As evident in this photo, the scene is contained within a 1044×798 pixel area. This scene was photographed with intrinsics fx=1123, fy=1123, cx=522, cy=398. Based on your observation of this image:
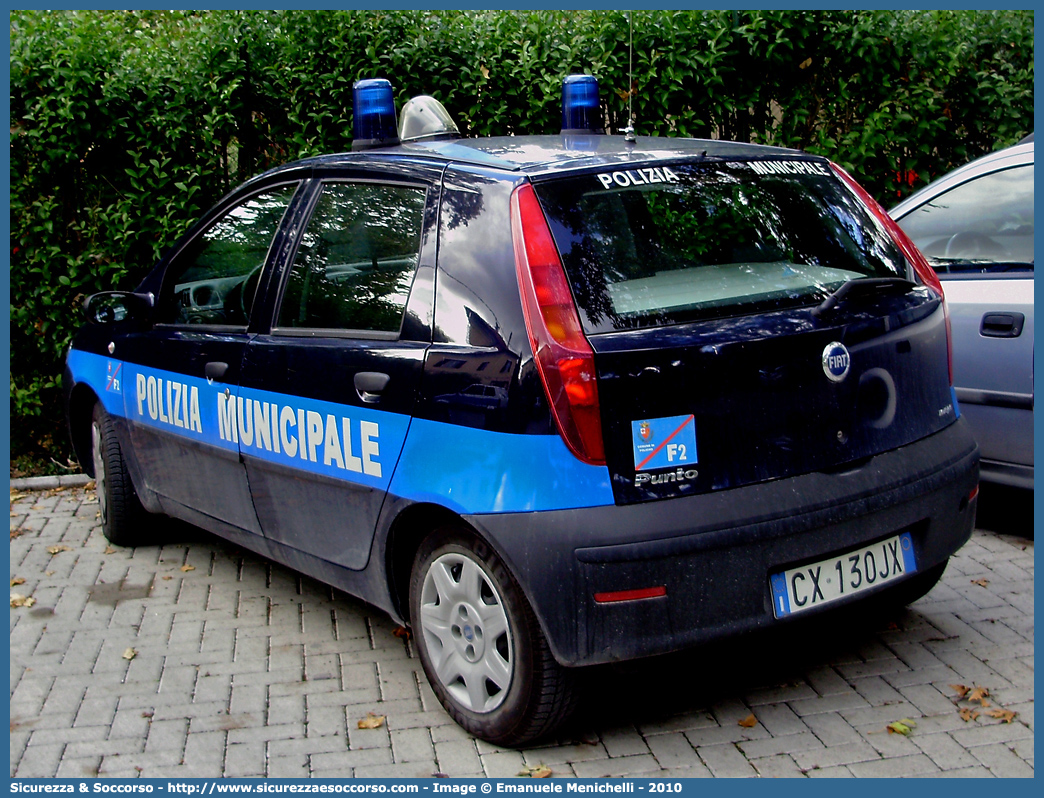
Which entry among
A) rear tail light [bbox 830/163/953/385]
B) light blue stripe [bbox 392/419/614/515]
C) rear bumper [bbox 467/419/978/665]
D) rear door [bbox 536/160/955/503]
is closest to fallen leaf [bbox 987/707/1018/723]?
rear bumper [bbox 467/419/978/665]

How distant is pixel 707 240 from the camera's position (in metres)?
3.45

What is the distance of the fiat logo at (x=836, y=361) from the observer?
3256 millimetres

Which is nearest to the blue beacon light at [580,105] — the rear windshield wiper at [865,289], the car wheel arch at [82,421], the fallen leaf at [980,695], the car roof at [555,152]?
the car roof at [555,152]

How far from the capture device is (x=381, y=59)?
6.84 metres

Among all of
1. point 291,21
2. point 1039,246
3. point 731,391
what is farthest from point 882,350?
point 291,21

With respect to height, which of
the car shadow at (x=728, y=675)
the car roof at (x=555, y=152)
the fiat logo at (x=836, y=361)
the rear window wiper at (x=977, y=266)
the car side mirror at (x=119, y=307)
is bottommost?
the car shadow at (x=728, y=675)

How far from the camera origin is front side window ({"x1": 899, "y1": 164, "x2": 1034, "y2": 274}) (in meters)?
5.07

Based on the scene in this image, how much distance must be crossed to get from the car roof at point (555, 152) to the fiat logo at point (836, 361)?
2.55 ft

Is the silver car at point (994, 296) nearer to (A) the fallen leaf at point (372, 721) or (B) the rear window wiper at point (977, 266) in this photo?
(B) the rear window wiper at point (977, 266)

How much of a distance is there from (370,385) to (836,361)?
142cm

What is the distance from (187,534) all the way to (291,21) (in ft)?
10.4

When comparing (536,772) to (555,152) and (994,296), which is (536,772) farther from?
(994,296)

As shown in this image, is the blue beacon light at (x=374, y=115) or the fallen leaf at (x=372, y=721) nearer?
the fallen leaf at (x=372, y=721)

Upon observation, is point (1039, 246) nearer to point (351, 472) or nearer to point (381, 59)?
point (351, 472)
